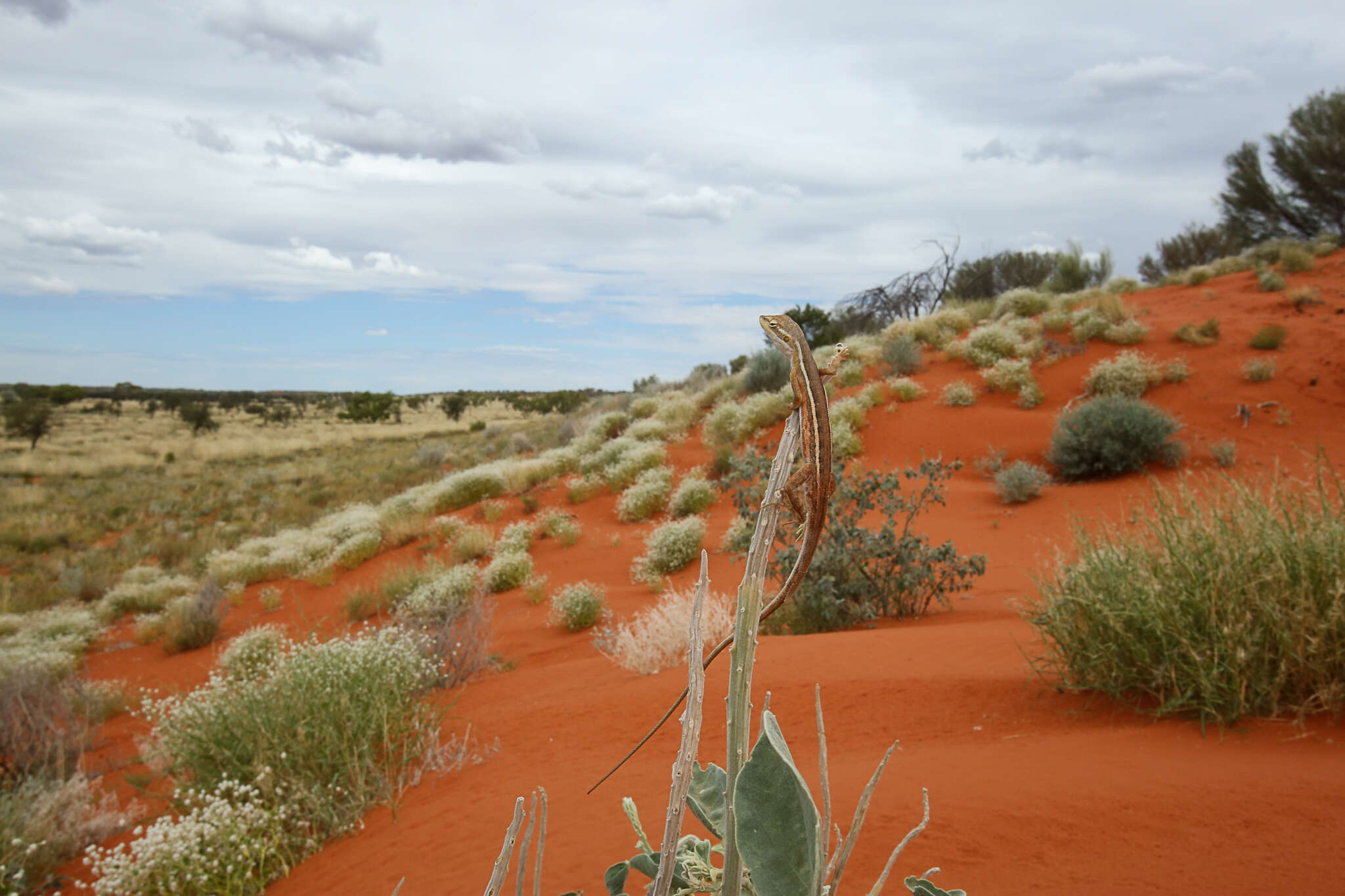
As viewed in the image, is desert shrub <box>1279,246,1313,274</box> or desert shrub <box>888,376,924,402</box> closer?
desert shrub <box>888,376,924,402</box>

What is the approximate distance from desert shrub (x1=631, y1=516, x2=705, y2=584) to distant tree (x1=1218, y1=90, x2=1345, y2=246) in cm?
2116

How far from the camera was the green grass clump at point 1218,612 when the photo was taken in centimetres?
324

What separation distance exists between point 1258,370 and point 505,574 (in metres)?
14.1

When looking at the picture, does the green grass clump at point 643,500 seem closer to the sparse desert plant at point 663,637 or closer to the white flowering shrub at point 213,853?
the sparse desert plant at point 663,637

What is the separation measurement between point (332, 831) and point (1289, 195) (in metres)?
28.3

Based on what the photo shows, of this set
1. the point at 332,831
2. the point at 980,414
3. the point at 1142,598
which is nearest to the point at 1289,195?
the point at 980,414

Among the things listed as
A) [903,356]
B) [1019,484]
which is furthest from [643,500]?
[903,356]

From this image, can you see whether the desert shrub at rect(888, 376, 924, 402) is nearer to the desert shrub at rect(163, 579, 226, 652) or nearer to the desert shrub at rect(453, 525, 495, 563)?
the desert shrub at rect(453, 525, 495, 563)

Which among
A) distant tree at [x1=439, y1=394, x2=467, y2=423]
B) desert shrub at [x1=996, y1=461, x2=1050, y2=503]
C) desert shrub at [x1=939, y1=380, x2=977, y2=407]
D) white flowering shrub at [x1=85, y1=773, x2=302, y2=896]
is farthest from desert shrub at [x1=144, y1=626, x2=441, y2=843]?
distant tree at [x1=439, y1=394, x2=467, y2=423]

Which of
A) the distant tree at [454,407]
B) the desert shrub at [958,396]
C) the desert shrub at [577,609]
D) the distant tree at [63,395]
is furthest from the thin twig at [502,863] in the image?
the distant tree at [63,395]

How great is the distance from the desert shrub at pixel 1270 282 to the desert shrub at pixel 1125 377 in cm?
559

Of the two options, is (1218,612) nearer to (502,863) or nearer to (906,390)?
(502,863)

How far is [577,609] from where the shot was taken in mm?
8758

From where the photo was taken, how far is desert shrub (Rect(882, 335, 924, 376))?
18078 millimetres
